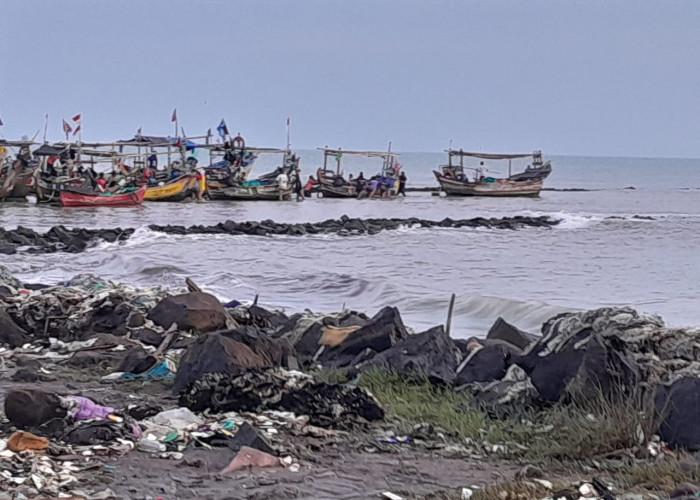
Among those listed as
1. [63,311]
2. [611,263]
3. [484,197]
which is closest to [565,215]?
[484,197]

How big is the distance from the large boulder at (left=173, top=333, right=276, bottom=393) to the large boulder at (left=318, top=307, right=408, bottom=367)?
133cm

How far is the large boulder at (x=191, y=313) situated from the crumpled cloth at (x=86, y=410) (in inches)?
134

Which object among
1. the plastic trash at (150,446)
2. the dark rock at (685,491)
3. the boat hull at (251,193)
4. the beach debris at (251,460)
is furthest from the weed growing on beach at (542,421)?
the boat hull at (251,193)

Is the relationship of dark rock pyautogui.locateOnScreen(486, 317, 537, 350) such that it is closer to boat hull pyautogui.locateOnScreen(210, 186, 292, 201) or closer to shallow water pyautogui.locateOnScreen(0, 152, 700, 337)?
shallow water pyautogui.locateOnScreen(0, 152, 700, 337)

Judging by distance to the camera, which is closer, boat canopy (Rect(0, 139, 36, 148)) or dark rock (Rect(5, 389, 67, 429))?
dark rock (Rect(5, 389, 67, 429))

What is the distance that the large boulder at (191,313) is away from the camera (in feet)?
31.3

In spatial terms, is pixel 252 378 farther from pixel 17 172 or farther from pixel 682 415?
pixel 17 172

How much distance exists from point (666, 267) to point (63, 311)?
13902 millimetres

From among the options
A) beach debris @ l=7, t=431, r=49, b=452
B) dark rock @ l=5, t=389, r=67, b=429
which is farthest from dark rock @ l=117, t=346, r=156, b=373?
beach debris @ l=7, t=431, r=49, b=452

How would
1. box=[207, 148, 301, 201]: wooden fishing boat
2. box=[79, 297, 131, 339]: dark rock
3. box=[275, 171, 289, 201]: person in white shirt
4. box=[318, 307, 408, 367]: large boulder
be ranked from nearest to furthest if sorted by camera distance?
1. box=[318, 307, 408, 367]: large boulder
2. box=[79, 297, 131, 339]: dark rock
3. box=[207, 148, 301, 201]: wooden fishing boat
4. box=[275, 171, 289, 201]: person in white shirt

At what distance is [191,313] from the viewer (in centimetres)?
959

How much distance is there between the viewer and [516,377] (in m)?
6.90

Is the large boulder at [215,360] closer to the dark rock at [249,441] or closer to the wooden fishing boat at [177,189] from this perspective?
the dark rock at [249,441]

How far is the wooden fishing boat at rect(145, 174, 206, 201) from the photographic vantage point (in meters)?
42.3
